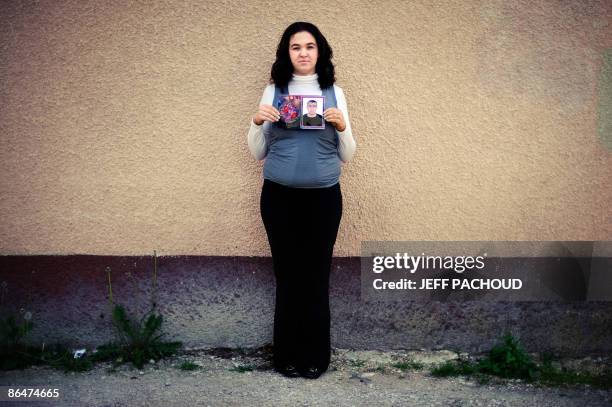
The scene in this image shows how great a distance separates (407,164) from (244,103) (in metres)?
1.11

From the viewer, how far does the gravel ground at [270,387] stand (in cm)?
289

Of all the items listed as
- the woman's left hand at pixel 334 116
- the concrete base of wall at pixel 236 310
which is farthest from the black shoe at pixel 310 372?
the woman's left hand at pixel 334 116

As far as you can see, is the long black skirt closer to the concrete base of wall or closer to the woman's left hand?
the concrete base of wall

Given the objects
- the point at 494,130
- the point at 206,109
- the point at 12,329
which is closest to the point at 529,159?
the point at 494,130

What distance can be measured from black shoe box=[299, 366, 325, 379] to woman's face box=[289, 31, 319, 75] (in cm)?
176

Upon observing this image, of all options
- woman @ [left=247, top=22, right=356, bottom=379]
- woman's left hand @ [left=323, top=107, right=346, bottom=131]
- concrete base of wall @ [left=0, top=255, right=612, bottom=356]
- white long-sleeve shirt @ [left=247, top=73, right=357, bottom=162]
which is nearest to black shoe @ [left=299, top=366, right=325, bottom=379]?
woman @ [left=247, top=22, right=356, bottom=379]

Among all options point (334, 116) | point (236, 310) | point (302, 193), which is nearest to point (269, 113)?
point (334, 116)

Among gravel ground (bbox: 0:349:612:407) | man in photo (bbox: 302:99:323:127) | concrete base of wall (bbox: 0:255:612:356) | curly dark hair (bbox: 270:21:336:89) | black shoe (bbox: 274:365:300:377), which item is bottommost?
gravel ground (bbox: 0:349:612:407)

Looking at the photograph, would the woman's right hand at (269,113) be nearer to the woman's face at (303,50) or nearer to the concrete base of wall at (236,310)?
the woman's face at (303,50)

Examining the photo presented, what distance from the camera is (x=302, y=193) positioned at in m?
2.95

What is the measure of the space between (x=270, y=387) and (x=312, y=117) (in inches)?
61.6

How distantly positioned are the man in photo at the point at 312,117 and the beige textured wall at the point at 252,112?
62 cm

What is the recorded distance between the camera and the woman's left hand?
2.77 metres

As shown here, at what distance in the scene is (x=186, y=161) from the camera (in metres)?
3.34
